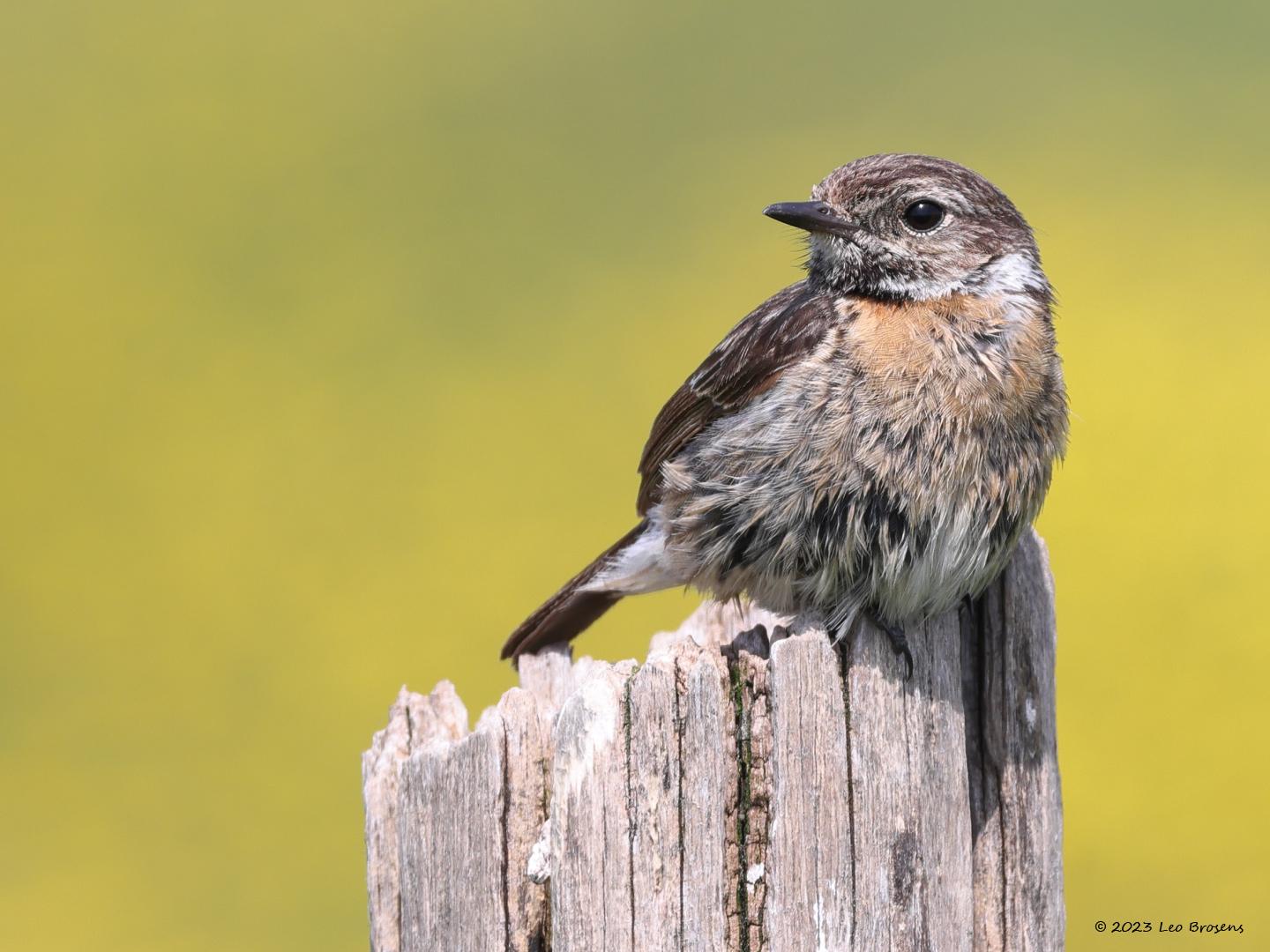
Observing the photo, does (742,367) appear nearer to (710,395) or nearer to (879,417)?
(710,395)

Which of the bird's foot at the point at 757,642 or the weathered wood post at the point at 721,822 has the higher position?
the bird's foot at the point at 757,642

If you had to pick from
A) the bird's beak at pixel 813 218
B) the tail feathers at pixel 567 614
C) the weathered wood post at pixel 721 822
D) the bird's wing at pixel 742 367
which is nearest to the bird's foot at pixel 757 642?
the weathered wood post at pixel 721 822

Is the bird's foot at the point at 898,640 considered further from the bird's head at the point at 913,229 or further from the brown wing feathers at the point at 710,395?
the bird's head at the point at 913,229

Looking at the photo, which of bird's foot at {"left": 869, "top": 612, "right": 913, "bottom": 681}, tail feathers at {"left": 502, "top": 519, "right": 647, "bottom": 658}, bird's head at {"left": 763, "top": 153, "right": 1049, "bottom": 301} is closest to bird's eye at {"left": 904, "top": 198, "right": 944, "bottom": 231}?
bird's head at {"left": 763, "top": 153, "right": 1049, "bottom": 301}

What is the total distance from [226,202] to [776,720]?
5941mm

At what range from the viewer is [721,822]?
3.40m

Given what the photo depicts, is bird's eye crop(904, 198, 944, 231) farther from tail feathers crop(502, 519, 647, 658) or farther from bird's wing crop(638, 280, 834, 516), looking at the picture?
tail feathers crop(502, 519, 647, 658)

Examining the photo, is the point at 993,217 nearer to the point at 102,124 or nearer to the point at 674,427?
the point at 674,427

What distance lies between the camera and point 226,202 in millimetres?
8539

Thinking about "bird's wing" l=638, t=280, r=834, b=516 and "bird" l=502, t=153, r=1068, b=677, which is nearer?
"bird" l=502, t=153, r=1068, b=677

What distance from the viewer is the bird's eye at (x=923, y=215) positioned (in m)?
4.39

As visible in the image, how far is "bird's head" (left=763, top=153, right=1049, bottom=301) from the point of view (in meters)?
4.37

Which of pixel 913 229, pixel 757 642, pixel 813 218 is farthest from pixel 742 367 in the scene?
pixel 757 642

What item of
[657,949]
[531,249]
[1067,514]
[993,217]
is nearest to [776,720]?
[657,949]
